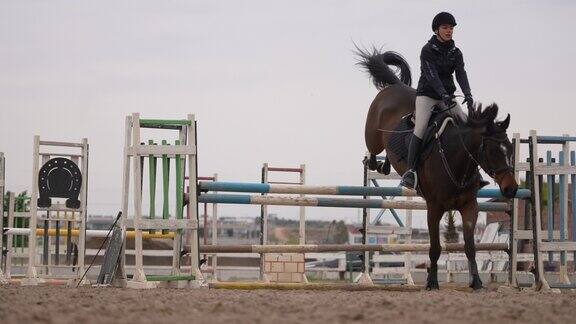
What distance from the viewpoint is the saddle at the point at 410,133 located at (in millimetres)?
8820

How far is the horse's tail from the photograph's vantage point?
10.7 meters

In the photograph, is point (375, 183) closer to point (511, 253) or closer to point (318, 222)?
point (511, 253)

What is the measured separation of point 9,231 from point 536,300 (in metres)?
6.39

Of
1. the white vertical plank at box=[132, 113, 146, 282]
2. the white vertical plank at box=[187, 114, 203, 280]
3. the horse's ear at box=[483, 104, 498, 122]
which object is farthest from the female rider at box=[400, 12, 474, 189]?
the white vertical plank at box=[132, 113, 146, 282]

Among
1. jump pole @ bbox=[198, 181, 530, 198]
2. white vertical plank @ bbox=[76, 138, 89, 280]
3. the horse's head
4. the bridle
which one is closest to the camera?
the horse's head

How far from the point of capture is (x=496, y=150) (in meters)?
8.25

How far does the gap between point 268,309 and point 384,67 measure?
17.3 feet

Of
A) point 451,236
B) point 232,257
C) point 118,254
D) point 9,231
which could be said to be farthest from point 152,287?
point 232,257

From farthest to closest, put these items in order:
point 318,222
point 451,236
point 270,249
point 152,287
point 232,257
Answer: point 318,222 → point 232,257 → point 451,236 → point 270,249 → point 152,287

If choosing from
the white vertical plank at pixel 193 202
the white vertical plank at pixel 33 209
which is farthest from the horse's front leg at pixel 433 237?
the white vertical plank at pixel 33 209

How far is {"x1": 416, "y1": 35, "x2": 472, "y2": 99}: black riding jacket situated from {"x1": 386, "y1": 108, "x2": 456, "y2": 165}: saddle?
0.75ft

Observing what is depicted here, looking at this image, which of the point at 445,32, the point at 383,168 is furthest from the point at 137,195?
the point at 445,32

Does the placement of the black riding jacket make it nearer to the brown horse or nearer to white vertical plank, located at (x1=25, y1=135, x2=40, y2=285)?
the brown horse

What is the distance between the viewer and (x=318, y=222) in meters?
73.9
